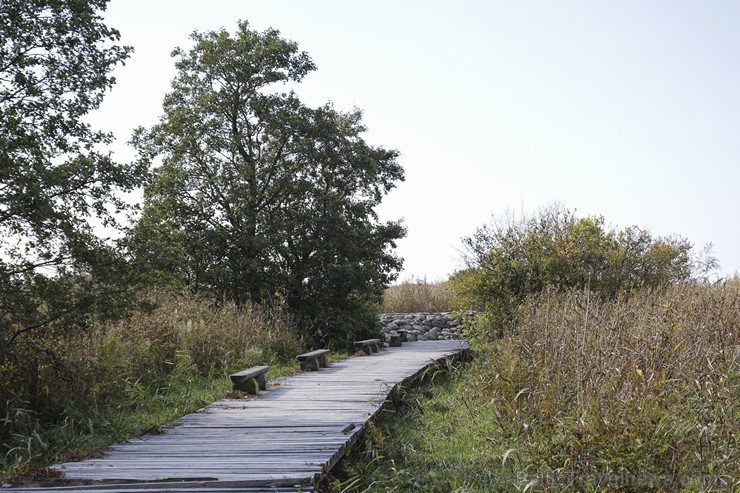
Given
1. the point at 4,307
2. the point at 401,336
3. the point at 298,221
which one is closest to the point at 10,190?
the point at 4,307

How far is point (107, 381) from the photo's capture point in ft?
21.7

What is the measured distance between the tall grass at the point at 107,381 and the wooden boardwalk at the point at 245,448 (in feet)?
1.54

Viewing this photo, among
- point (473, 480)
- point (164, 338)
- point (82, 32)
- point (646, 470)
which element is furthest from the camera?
point (164, 338)

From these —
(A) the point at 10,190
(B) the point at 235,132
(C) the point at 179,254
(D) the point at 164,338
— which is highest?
(B) the point at 235,132

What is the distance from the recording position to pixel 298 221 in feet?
46.0

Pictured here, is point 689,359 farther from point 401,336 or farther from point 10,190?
point 401,336

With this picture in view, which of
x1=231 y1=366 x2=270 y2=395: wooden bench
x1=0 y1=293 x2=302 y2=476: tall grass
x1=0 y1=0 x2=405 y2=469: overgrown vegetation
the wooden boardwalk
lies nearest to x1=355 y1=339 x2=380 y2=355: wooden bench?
x1=0 y1=0 x2=405 y2=469: overgrown vegetation

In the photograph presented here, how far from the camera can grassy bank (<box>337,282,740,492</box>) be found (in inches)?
173

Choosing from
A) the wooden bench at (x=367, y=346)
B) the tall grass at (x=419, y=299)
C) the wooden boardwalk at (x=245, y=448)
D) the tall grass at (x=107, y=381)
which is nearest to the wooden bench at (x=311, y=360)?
the tall grass at (x=107, y=381)

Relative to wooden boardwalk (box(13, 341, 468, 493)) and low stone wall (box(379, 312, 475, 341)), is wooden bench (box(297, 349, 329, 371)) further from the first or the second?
low stone wall (box(379, 312, 475, 341))

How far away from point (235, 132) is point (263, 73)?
1.37m

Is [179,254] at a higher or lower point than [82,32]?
lower

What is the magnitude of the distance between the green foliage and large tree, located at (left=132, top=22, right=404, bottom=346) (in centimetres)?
219

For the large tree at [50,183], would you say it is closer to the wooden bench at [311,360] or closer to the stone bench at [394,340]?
the wooden bench at [311,360]
